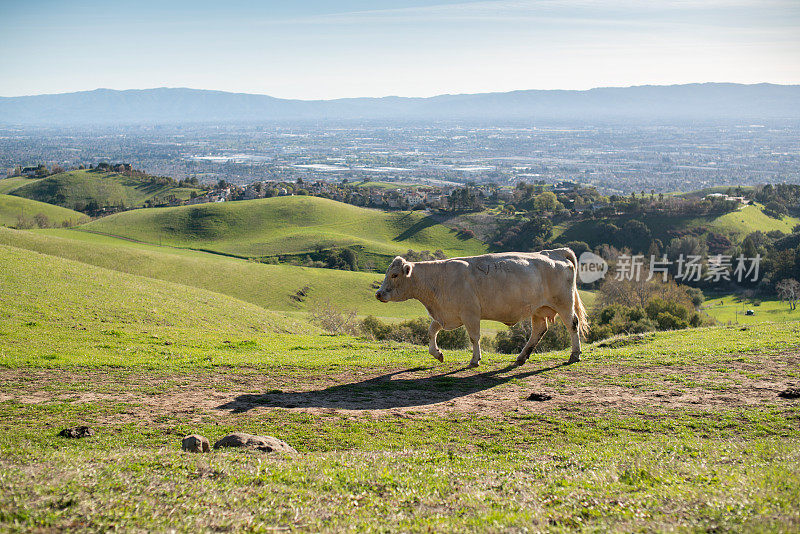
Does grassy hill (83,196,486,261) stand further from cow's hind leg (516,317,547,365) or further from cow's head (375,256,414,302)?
cow's hind leg (516,317,547,365)

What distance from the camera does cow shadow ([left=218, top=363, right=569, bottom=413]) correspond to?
45.3 ft

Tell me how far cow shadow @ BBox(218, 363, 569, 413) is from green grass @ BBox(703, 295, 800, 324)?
67.3 meters

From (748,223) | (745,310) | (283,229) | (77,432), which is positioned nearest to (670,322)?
(77,432)

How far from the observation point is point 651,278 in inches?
2995

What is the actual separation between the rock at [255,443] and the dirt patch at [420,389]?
2.50m

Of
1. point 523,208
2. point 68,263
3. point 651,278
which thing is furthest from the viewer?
point 523,208

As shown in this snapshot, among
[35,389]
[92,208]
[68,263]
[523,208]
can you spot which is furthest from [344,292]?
[92,208]

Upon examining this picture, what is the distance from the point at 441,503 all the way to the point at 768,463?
16.3ft

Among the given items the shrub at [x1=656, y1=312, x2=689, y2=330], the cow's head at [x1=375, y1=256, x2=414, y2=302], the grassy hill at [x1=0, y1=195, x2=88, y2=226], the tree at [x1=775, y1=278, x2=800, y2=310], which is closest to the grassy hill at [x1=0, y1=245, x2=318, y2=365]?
the cow's head at [x1=375, y1=256, x2=414, y2=302]

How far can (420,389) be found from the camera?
50.3 feet

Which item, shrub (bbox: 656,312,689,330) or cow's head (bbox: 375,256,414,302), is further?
shrub (bbox: 656,312,689,330)

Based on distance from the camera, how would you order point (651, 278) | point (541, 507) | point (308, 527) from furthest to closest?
1. point (651, 278)
2. point (541, 507)
3. point (308, 527)

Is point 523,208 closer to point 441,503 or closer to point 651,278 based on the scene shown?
point 651,278

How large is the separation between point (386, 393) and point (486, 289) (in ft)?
16.0
